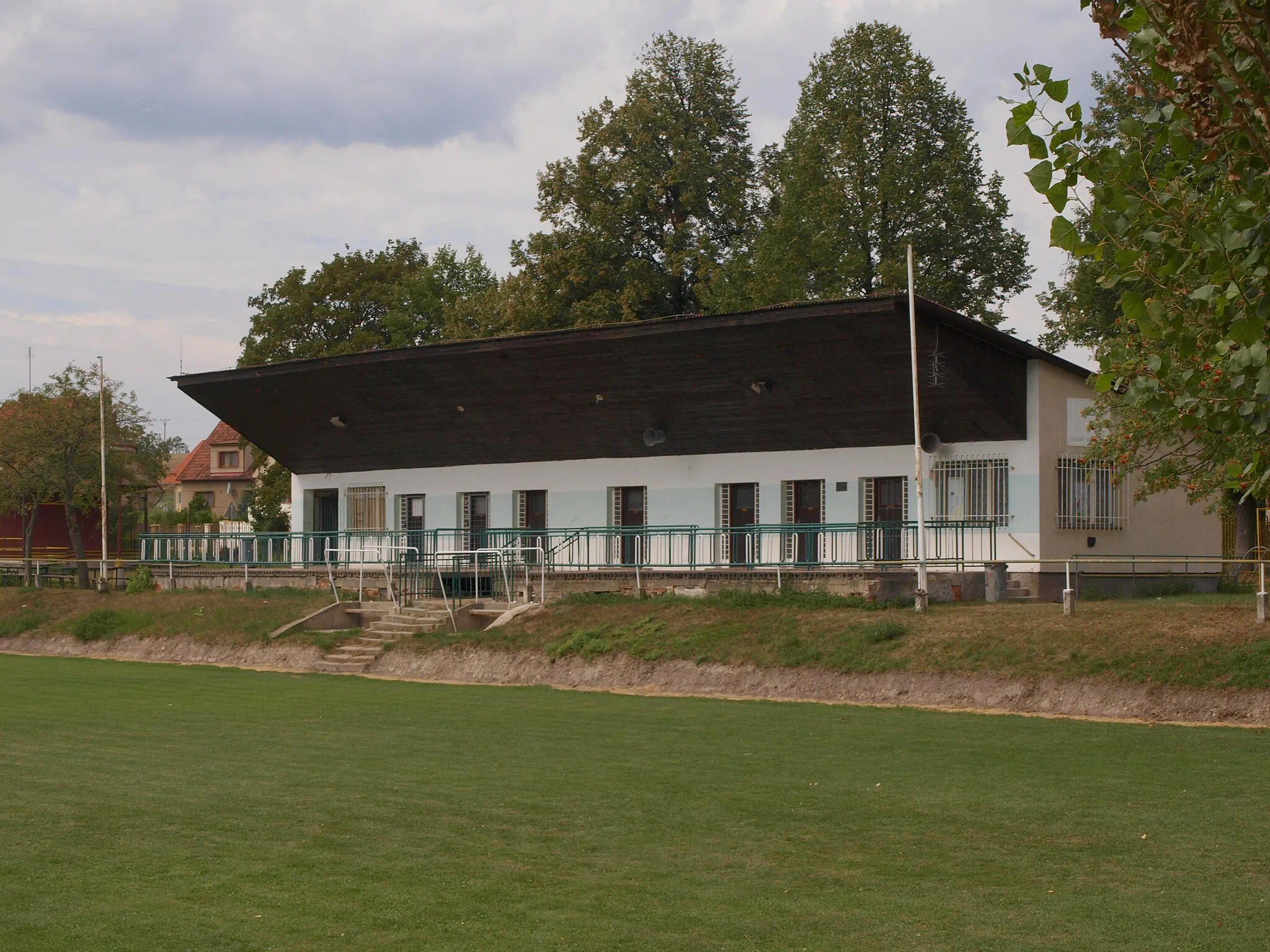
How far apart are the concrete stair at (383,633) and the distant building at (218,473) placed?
53.8 meters

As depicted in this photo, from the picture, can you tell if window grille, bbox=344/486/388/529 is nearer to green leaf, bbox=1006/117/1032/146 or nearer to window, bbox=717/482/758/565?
window, bbox=717/482/758/565

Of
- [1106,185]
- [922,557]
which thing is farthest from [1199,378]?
[922,557]

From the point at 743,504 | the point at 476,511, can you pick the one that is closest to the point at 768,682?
the point at 743,504

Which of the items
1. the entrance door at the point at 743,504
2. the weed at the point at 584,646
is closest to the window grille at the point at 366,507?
the entrance door at the point at 743,504

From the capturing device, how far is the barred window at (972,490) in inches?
1171

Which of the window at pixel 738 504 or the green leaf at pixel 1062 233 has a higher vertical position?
the green leaf at pixel 1062 233

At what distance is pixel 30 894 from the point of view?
841 centimetres

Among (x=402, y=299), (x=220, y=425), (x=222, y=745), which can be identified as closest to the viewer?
(x=222, y=745)

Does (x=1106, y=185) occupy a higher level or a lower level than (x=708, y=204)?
lower

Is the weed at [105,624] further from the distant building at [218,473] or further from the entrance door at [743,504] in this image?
the distant building at [218,473]

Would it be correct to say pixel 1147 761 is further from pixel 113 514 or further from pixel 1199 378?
Answer: pixel 113 514

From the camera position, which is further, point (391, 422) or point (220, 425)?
point (220, 425)

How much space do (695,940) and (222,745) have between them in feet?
29.5

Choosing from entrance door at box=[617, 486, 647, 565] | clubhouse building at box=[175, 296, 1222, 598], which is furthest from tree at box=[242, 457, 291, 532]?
entrance door at box=[617, 486, 647, 565]
